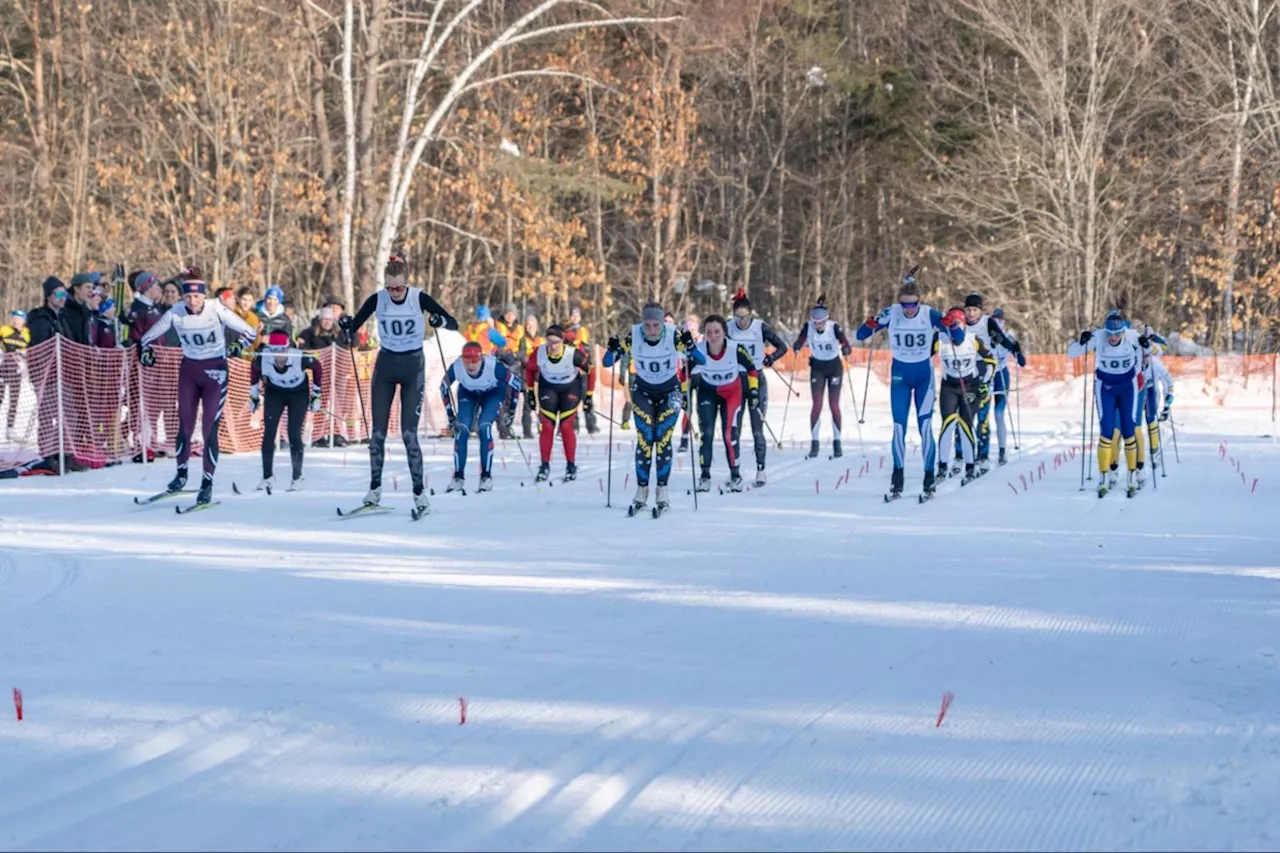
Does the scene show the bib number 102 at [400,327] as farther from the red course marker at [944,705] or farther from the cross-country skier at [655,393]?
the red course marker at [944,705]

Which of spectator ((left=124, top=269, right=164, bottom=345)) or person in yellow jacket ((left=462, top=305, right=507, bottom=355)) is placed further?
person in yellow jacket ((left=462, top=305, right=507, bottom=355))

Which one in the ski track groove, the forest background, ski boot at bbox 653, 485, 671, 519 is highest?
the forest background

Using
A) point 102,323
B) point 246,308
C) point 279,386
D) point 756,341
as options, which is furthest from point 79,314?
point 756,341

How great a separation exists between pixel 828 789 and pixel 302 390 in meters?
11.3

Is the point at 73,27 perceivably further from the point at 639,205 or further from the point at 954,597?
the point at 954,597

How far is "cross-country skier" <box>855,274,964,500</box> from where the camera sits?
15.4 m

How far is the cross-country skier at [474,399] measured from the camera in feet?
54.5

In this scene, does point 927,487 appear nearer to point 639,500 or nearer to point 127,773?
point 639,500

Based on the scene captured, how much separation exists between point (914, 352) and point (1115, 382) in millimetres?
2268

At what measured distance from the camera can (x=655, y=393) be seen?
14664 millimetres

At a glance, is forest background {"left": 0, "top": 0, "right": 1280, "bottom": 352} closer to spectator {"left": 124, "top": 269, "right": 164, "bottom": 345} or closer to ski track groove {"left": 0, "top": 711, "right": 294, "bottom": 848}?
spectator {"left": 124, "top": 269, "right": 164, "bottom": 345}

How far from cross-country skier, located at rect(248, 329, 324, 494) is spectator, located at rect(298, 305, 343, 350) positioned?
445cm

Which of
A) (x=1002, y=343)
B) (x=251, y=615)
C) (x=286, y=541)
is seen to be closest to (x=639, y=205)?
(x=1002, y=343)

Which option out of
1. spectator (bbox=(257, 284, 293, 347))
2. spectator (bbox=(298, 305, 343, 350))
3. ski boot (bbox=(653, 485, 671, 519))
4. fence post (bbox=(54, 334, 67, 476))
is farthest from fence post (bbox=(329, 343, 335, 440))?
ski boot (bbox=(653, 485, 671, 519))
